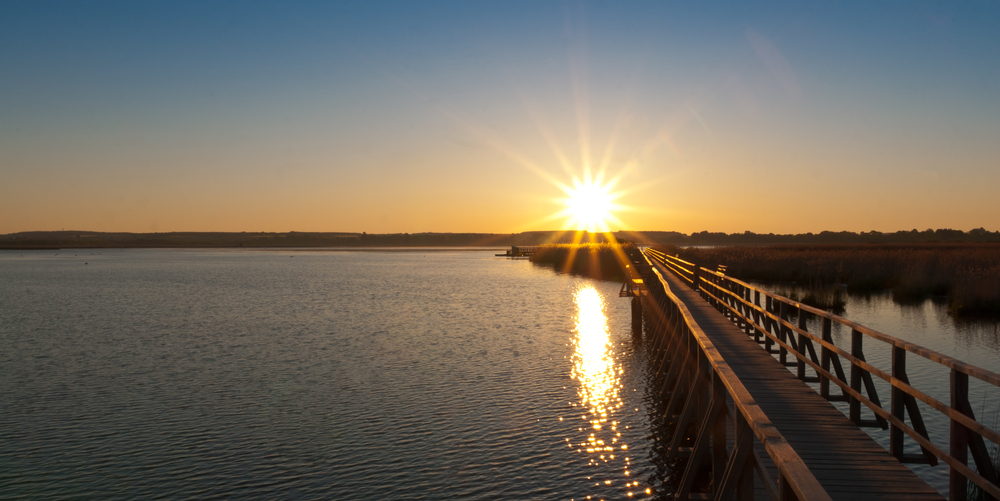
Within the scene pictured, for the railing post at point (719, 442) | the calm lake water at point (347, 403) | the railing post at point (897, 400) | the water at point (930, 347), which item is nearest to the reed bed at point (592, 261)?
the water at point (930, 347)

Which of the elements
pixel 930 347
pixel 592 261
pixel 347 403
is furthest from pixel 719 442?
pixel 592 261

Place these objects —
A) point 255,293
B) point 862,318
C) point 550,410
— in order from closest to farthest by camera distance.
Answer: point 550,410, point 862,318, point 255,293

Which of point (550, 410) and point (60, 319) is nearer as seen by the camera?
point (550, 410)

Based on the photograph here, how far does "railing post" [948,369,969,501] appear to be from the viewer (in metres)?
6.00

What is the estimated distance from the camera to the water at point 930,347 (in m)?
13.1

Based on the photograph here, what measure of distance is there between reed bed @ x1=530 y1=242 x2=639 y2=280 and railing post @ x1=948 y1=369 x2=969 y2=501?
187ft

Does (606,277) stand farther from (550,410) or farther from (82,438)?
(82,438)

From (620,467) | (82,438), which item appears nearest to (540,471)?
(620,467)

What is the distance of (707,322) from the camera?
17.6 metres

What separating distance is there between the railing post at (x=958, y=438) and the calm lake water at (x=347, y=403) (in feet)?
17.6

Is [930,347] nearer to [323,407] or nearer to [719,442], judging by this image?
[719,442]

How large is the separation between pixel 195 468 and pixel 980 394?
17.0m

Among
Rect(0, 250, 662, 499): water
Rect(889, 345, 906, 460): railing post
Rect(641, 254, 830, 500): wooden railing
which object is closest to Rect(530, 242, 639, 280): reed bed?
Rect(0, 250, 662, 499): water

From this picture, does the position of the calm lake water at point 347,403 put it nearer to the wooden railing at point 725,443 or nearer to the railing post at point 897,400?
the wooden railing at point 725,443
